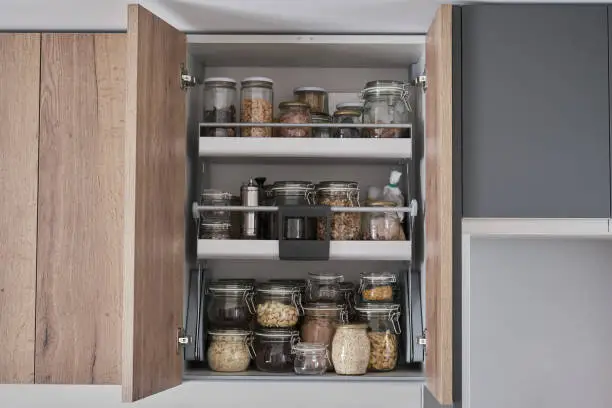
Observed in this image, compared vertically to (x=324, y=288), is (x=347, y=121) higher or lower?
higher

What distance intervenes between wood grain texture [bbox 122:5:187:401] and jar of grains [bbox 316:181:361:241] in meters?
0.36

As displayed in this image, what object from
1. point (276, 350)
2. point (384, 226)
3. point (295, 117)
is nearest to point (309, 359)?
point (276, 350)

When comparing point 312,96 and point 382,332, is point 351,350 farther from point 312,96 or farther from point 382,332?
point 312,96

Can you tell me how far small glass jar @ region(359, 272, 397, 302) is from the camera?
2.05m

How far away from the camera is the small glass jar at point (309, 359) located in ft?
6.45

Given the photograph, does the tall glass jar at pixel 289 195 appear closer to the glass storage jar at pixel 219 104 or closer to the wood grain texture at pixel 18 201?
the glass storage jar at pixel 219 104

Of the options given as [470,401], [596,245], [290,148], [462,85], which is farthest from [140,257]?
[596,245]

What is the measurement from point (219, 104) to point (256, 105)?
10cm

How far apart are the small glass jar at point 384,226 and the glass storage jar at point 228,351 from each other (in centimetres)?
41

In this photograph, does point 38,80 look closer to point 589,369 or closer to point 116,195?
point 116,195

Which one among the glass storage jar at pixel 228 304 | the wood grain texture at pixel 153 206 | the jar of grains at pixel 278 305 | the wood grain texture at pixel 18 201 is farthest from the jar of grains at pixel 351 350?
the wood grain texture at pixel 18 201

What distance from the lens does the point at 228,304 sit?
2066 millimetres

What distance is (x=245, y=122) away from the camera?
2.08 m

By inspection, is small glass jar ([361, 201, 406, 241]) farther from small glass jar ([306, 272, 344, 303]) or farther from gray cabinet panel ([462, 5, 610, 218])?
gray cabinet panel ([462, 5, 610, 218])
